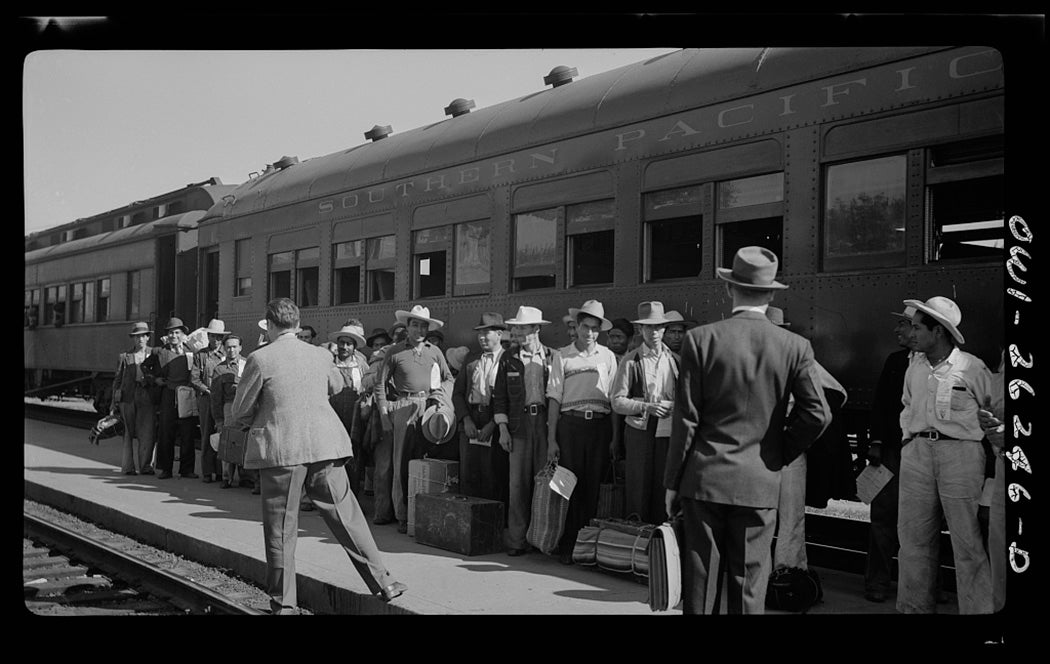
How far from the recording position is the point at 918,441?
4.90 metres

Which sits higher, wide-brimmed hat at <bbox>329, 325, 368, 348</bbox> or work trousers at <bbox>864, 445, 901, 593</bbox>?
wide-brimmed hat at <bbox>329, 325, 368, 348</bbox>

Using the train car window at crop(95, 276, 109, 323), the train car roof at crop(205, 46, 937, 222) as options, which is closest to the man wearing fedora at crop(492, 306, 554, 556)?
the train car roof at crop(205, 46, 937, 222)

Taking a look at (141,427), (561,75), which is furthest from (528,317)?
(141,427)

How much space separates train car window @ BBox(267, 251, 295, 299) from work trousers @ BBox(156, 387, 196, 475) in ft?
6.02

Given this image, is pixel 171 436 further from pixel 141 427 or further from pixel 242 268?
pixel 242 268

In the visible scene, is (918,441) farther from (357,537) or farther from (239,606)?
(239,606)

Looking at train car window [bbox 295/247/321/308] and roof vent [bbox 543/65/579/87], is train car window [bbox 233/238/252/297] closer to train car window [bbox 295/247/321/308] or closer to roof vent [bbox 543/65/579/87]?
train car window [bbox 295/247/321/308]

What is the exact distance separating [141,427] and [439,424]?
499cm

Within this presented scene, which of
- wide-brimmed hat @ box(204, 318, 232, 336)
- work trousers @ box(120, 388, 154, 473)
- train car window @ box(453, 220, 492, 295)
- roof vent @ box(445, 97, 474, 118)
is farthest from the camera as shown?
work trousers @ box(120, 388, 154, 473)

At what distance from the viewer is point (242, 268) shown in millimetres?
10602

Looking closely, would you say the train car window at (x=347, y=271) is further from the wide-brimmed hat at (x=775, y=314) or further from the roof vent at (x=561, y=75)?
the wide-brimmed hat at (x=775, y=314)

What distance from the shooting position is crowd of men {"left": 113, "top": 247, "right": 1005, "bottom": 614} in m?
4.06

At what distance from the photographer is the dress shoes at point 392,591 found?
5141 mm

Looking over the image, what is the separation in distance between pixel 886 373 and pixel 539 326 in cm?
266
